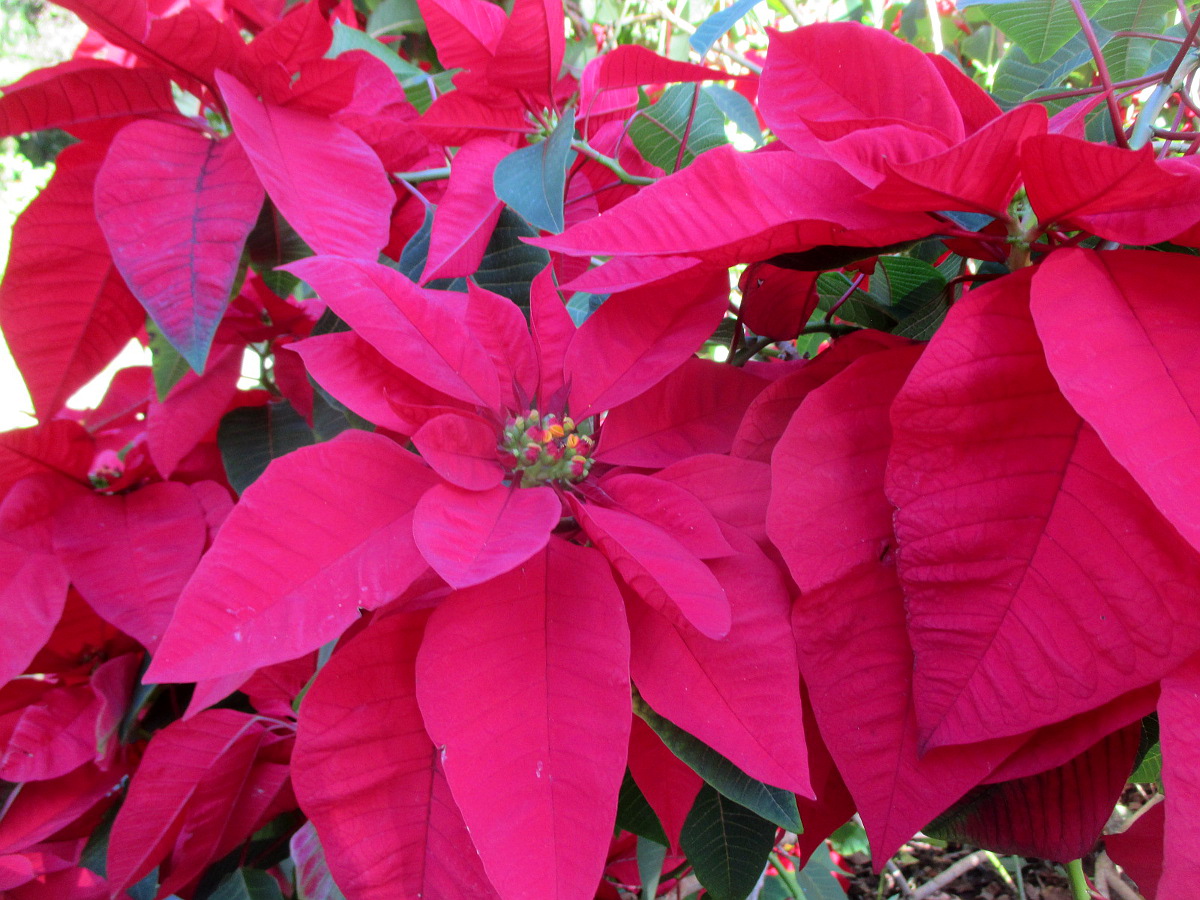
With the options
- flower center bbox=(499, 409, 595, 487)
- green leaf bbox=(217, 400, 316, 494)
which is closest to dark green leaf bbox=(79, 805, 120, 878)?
green leaf bbox=(217, 400, 316, 494)

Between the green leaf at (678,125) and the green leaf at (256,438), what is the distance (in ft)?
1.24

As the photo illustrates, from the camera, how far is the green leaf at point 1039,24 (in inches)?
20.9

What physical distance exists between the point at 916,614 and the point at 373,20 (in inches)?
48.5

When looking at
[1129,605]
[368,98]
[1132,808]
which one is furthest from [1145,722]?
[1132,808]

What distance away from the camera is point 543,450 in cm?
40

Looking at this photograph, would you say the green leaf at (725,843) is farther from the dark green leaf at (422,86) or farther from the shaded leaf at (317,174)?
the dark green leaf at (422,86)

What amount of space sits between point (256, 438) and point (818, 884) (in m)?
0.67

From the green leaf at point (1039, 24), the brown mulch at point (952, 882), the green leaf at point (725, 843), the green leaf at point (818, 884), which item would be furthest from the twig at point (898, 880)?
the green leaf at point (1039, 24)

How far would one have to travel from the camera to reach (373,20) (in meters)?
1.20

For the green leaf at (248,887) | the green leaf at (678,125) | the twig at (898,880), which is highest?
the green leaf at (678,125)

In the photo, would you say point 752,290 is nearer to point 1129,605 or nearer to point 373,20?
point 1129,605

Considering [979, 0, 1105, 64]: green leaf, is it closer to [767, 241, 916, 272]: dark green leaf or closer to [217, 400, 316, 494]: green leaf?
→ [767, 241, 916, 272]: dark green leaf

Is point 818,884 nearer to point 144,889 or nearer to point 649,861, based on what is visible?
point 649,861

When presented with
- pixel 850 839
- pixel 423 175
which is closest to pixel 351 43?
pixel 423 175
